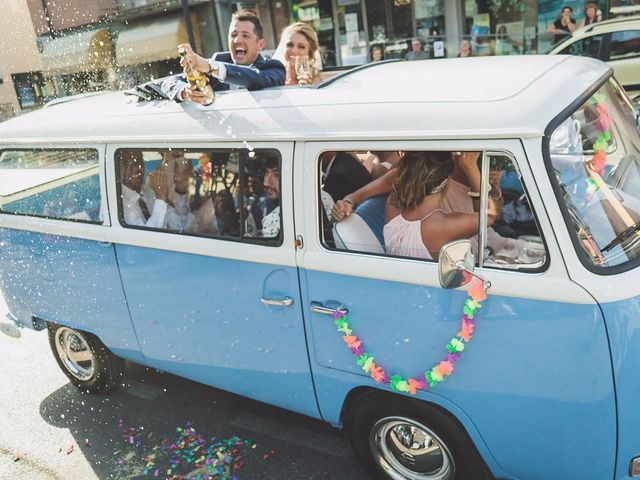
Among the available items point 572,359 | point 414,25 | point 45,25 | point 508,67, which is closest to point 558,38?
point 414,25

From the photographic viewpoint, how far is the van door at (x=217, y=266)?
9.29 feet

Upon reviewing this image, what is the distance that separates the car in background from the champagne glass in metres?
6.99

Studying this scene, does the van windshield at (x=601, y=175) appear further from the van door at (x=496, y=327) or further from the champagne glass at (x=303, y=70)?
the champagne glass at (x=303, y=70)

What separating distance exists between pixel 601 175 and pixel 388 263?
1.05m

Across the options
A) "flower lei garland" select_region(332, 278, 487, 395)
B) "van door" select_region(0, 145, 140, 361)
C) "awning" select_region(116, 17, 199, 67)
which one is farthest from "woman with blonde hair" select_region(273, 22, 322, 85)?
"awning" select_region(116, 17, 199, 67)

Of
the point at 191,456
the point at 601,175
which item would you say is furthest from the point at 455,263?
the point at 191,456

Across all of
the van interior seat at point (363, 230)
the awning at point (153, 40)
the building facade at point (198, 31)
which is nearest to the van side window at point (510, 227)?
the van interior seat at point (363, 230)

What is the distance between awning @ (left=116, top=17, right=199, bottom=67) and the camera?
18422 mm

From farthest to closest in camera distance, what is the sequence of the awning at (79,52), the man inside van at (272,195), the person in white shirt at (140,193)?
the awning at (79,52) → the person in white shirt at (140,193) → the man inside van at (272,195)

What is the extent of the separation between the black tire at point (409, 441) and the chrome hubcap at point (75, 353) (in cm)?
228

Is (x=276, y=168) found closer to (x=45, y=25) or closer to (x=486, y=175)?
(x=486, y=175)

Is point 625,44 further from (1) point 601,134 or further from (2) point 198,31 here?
→ (2) point 198,31

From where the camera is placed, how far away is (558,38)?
45.4 ft

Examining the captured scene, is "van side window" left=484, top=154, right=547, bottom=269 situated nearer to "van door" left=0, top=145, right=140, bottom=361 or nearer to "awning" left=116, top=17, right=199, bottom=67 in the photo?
"van door" left=0, top=145, right=140, bottom=361
